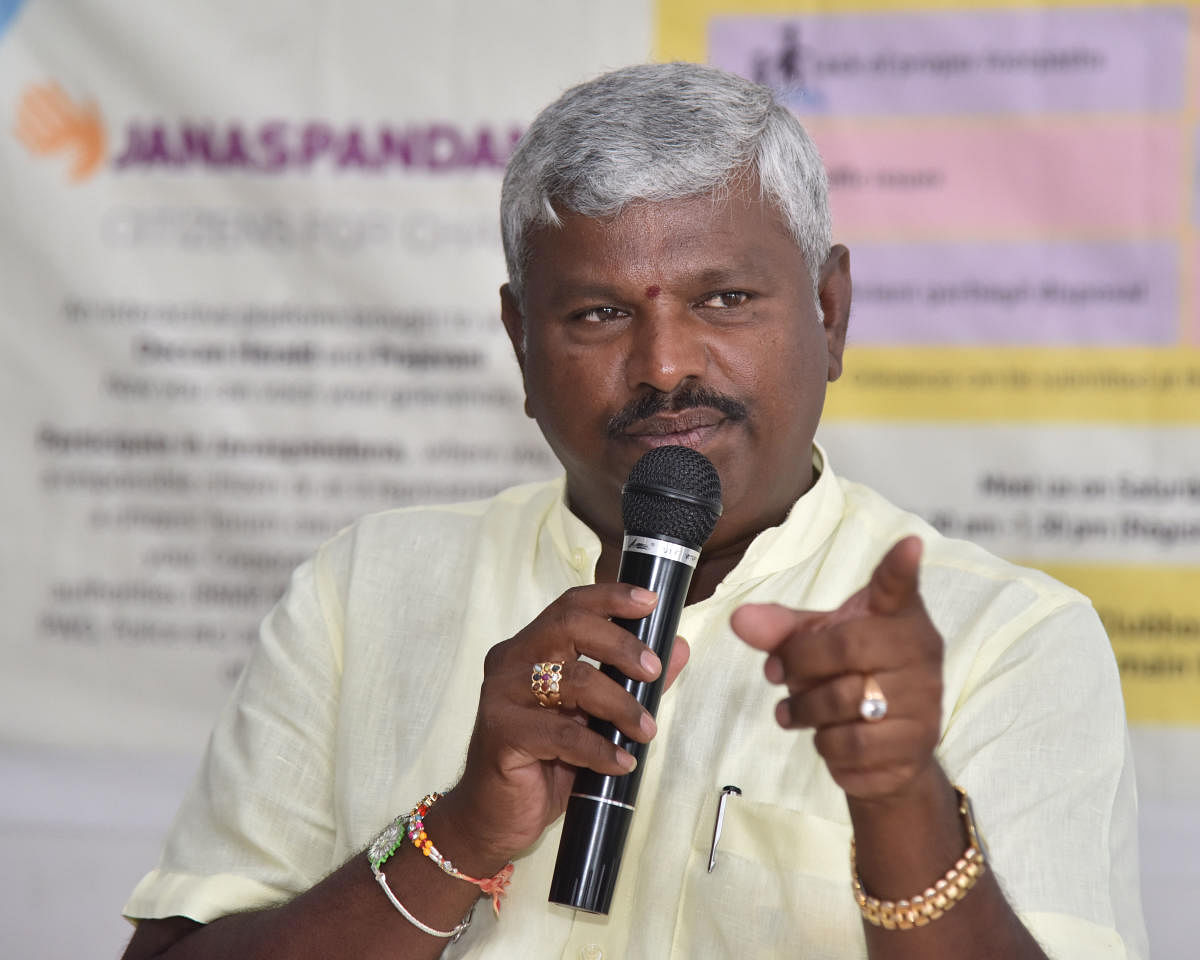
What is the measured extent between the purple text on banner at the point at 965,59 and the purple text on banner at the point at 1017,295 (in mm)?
291

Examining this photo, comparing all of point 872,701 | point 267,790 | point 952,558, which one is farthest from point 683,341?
point 267,790

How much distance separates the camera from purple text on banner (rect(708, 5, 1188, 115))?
2.57 m

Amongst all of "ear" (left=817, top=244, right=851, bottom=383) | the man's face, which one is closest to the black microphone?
the man's face

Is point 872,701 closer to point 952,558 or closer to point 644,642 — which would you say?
point 644,642

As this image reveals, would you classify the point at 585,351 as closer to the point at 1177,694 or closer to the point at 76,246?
the point at 1177,694

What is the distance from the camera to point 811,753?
171 centimetres

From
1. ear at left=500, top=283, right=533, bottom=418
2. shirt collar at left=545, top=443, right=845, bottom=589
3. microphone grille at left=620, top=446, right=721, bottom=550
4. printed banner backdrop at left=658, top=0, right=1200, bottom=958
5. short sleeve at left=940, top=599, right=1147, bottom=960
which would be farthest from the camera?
printed banner backdrop at left=658, top=0, right=1200, bottom=958

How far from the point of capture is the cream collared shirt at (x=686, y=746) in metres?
1.59

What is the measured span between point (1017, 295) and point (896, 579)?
172cm

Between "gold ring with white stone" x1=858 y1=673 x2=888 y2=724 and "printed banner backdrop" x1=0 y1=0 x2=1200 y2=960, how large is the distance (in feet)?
5.37

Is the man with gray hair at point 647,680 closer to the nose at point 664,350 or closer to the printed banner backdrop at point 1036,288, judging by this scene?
the nose at point 664,350

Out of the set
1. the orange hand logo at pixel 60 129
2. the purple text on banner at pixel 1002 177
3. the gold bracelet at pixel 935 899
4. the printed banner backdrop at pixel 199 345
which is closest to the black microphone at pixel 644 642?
the gold bracelet at pixel 935 899

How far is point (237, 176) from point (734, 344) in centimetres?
161

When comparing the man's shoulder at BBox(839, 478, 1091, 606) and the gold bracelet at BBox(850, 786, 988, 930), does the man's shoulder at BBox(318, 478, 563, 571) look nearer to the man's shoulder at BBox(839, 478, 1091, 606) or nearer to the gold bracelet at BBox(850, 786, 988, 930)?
the man's shoulder at BBox(839, 478, 1091, 606)
